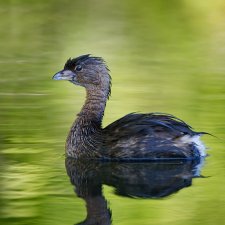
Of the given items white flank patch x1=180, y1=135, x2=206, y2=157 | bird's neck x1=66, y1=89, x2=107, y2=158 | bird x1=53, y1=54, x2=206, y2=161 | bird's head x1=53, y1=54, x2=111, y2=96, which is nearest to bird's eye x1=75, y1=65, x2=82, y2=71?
bird's head x1=53, y1=54, x2=111, y2=96

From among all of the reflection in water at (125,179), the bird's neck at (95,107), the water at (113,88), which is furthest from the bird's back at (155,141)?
the bird's neck at (95,107)

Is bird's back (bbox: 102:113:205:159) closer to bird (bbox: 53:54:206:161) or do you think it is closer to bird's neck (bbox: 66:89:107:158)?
bird (bbox: 53:54:206:161)

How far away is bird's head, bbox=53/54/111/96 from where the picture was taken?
39.4 feet

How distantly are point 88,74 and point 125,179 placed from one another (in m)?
1.97

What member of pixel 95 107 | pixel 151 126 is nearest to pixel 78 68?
pixel 95 107

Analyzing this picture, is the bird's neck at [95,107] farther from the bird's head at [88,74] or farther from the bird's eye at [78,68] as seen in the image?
the bird's eye at [78,68]

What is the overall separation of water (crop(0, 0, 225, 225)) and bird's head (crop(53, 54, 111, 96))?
0.70 metres

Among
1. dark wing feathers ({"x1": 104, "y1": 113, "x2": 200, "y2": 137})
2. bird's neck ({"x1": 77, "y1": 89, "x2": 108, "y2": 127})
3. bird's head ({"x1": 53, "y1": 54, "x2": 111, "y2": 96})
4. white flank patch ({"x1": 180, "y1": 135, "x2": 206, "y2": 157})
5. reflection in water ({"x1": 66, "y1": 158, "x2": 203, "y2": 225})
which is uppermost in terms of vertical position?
Answer: bird's head ({"x1": 53, "y1": 54, "x2": 111, "y2": 96})

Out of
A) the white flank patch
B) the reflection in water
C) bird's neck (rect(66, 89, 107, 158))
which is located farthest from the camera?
bird's neck (rect(66, 89, 107, 158))

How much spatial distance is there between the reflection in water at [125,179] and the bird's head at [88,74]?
3.37 feet

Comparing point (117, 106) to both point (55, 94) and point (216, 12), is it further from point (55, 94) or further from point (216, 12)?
point (216, 12)

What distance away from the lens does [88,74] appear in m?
12.1

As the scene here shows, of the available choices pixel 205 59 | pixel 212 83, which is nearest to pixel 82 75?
pixel 212 83

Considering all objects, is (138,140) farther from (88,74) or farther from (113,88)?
(113,88)
